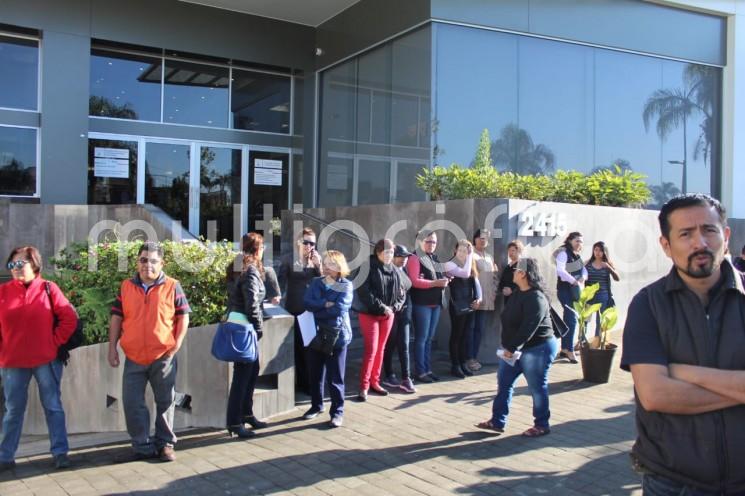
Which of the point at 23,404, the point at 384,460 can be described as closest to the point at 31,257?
the point at 23,404

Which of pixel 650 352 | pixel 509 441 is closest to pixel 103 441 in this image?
pixel 509 441

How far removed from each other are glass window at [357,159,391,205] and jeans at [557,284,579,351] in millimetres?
5904

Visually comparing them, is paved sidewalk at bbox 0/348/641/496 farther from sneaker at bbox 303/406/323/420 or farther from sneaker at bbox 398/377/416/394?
sneaker at bbox 398/377/416/394

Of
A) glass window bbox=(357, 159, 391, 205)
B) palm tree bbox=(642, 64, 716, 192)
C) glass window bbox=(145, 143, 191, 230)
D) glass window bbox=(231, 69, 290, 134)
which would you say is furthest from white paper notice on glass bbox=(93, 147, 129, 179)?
palm tree bbox=(642, 64, 716, 192)

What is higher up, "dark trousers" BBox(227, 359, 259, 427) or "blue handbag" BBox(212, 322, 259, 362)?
"blue handbag" BBox(212, 322, 259, 362)

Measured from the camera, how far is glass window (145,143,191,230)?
1588 centimetres

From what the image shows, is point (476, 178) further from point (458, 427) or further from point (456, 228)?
point (458, 427)

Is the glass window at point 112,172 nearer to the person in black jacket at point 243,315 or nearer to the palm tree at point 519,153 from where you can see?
the palm tree at point 519,153

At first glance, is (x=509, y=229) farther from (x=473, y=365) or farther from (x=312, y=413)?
(x=312, y=413)

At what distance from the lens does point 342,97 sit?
16.4 metres

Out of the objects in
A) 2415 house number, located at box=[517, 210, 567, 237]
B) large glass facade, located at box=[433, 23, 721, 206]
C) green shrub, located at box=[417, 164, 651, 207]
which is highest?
large glass facade, located at box=[433, 23, 721, 206]

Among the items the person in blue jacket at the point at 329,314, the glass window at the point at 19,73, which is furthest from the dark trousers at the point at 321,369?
the glass window at the point at 19,73

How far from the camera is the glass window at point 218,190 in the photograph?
54.3 feet

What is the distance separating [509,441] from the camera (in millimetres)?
Result: 5852
